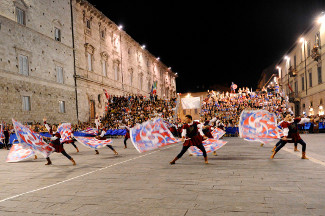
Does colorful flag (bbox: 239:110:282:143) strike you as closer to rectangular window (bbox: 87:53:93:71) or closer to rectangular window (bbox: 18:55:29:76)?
rectangular window (bbox: 18:55:29:76)

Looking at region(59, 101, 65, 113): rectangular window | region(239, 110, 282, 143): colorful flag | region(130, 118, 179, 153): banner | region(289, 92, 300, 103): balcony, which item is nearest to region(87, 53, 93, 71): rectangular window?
region(59, 101, 65, 113): rectangular window

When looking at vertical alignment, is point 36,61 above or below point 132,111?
above

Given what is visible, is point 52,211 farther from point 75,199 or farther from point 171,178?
point 171,178

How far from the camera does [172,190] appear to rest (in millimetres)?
5965

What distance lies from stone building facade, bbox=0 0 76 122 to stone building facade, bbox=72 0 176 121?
1.85 metres

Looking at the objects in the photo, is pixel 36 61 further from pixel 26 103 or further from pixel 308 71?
pixel 308 71

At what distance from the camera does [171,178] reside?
7.25m

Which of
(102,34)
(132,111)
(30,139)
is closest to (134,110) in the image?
(132,111)

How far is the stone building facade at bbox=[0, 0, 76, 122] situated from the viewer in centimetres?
2303

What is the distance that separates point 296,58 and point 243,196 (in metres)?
41.4

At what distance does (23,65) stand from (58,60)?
506 cm

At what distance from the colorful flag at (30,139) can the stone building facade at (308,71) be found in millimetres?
23616

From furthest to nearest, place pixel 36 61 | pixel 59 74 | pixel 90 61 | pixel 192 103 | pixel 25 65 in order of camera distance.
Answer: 1. pixel 90 61
2. pixel 192 103
3. pixel 59 74
4. pixel 36 61
5. pixel 25 65

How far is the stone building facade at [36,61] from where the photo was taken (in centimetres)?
2303
